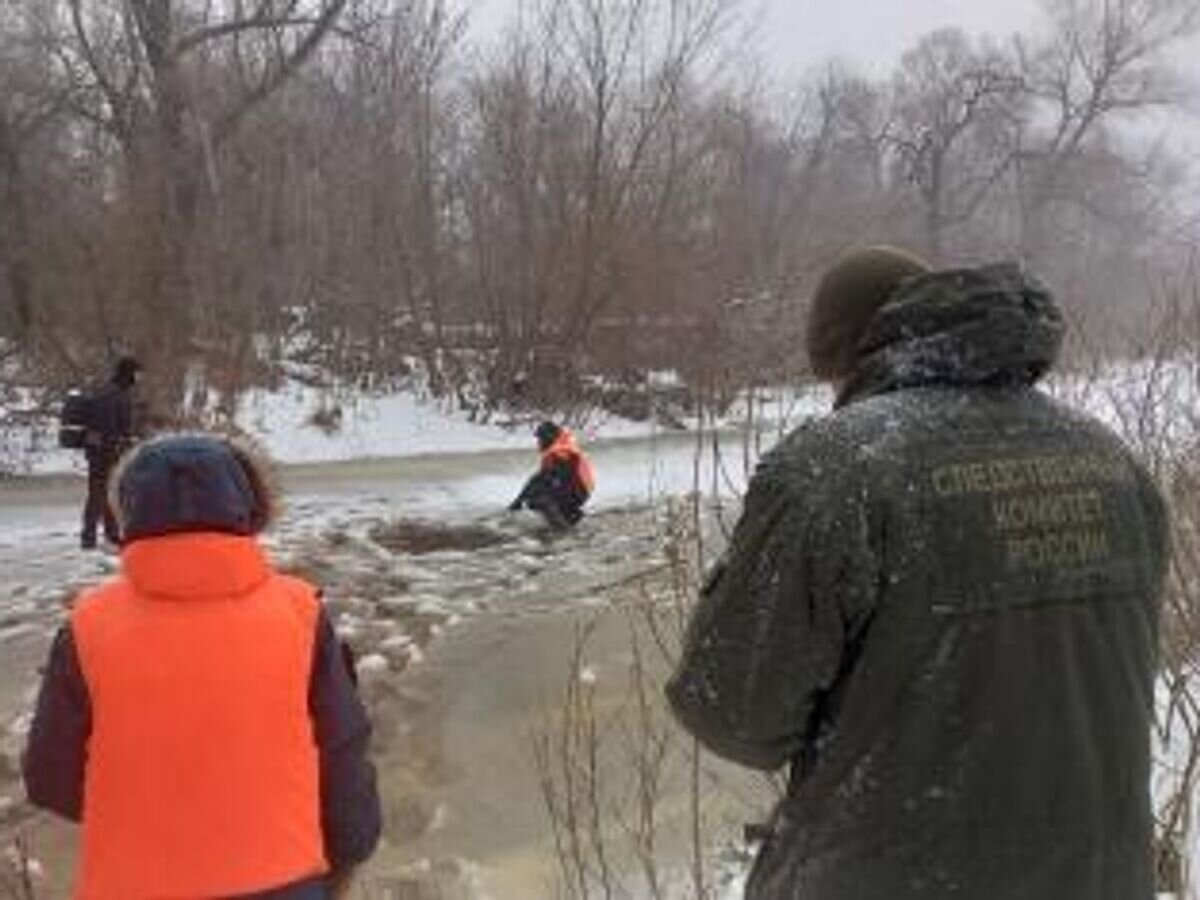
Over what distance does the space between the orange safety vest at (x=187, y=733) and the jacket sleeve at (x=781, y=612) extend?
91 centimetres

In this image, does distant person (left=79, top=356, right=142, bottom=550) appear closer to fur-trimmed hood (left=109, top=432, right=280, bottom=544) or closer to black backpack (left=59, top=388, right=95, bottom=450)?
black backpack (left=59, top=388, right=95, bottom=450)

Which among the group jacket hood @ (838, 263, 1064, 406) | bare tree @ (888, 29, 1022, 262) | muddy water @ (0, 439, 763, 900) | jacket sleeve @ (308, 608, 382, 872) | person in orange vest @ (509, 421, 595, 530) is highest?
bare tree @ (888, 29, 1022, 262)

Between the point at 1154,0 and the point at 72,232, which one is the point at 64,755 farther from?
the point at 1154,0

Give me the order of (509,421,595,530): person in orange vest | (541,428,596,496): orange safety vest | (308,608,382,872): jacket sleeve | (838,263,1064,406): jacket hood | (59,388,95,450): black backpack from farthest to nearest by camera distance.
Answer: (509,421,595,530): person in orange vest → (541,428,596,496): orange safety vest → (59,388,95,450): black backpack → (308,608,382,872): jacket sleeve → (838,263,1064,406): jacket hood

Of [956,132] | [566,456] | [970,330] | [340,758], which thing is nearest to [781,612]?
[970,330]

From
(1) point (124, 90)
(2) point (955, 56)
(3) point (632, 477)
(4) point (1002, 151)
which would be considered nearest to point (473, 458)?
(3) point (632, 477)

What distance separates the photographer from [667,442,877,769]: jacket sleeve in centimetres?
225

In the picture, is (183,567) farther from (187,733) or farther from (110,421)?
(110,421)

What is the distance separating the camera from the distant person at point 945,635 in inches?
89.0

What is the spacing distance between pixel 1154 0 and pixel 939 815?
5898cm

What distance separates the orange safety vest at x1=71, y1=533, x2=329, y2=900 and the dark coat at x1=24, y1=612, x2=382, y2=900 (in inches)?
1.3

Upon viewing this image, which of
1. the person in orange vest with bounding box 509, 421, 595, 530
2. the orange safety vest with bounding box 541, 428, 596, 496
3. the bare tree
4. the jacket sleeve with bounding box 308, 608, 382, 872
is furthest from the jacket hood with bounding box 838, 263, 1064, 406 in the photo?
the bare tree

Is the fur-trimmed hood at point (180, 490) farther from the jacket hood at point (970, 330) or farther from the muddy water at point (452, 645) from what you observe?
the muddy water at point (452, 645)

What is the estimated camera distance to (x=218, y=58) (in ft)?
90.1
